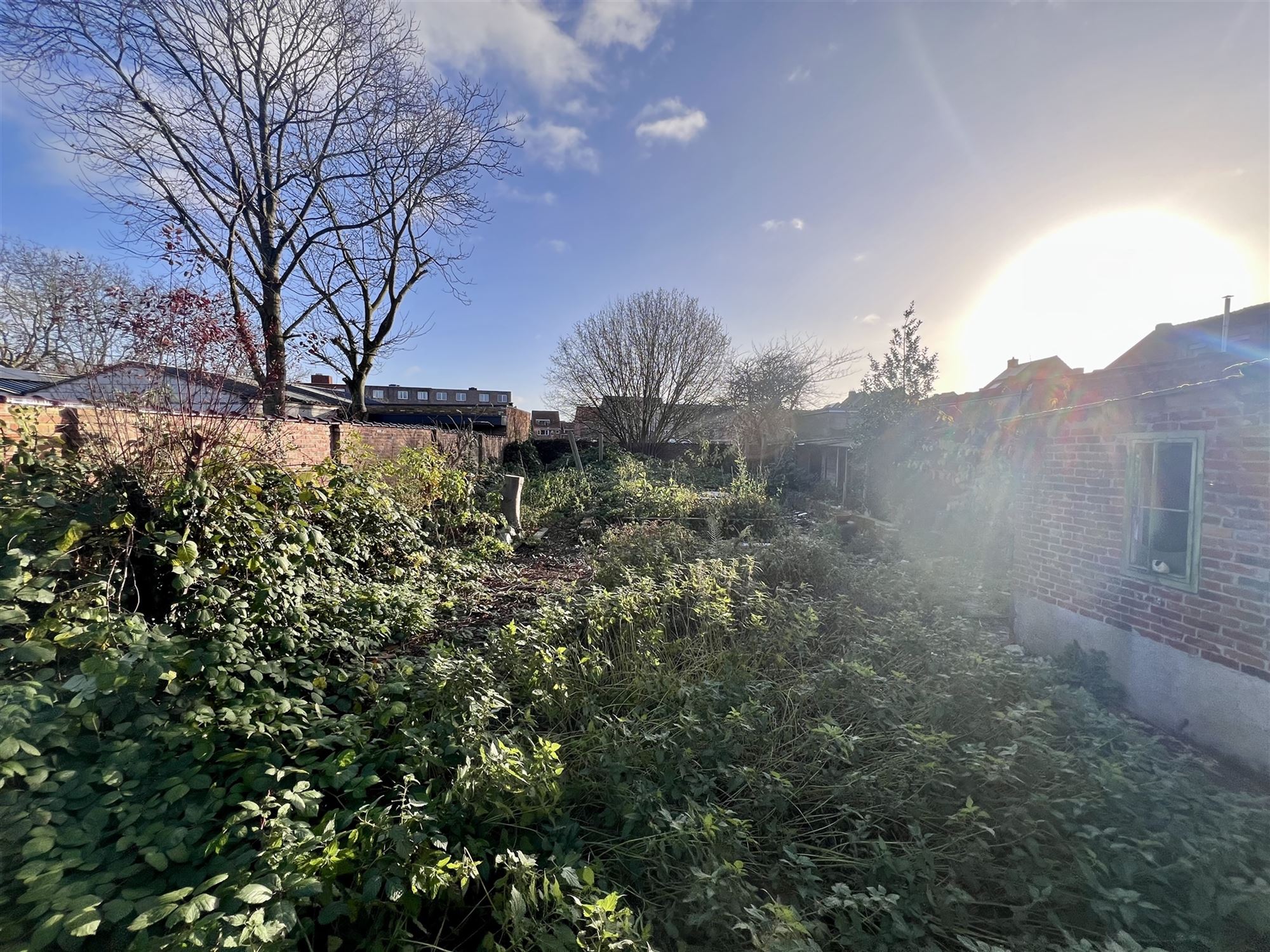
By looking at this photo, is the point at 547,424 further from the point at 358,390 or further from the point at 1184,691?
the point at 1184,691

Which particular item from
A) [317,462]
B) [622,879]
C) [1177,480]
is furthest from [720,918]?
[317,462]

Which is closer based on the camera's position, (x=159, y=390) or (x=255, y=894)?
(x=255, y=894)

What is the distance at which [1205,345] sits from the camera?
261 inches

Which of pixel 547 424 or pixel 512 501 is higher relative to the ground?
pixel 547 424

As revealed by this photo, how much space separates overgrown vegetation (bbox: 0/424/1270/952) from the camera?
57.1 inches

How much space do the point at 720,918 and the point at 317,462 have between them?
16.9 ft

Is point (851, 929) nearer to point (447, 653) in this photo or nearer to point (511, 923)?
point (511, 923)

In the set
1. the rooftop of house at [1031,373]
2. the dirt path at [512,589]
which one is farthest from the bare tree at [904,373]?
the dirt path at [512,589]

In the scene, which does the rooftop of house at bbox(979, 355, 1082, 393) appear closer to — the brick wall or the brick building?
the brick building

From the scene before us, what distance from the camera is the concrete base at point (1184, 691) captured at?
2.90 metres

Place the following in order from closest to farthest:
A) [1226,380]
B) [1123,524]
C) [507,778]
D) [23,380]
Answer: [507,778] < [1226,380] < [1123,524] < [23,380]

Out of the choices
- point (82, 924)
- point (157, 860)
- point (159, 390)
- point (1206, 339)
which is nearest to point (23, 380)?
point (159, 390)

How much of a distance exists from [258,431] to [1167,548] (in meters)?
6.75

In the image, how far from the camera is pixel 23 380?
5465 mm
